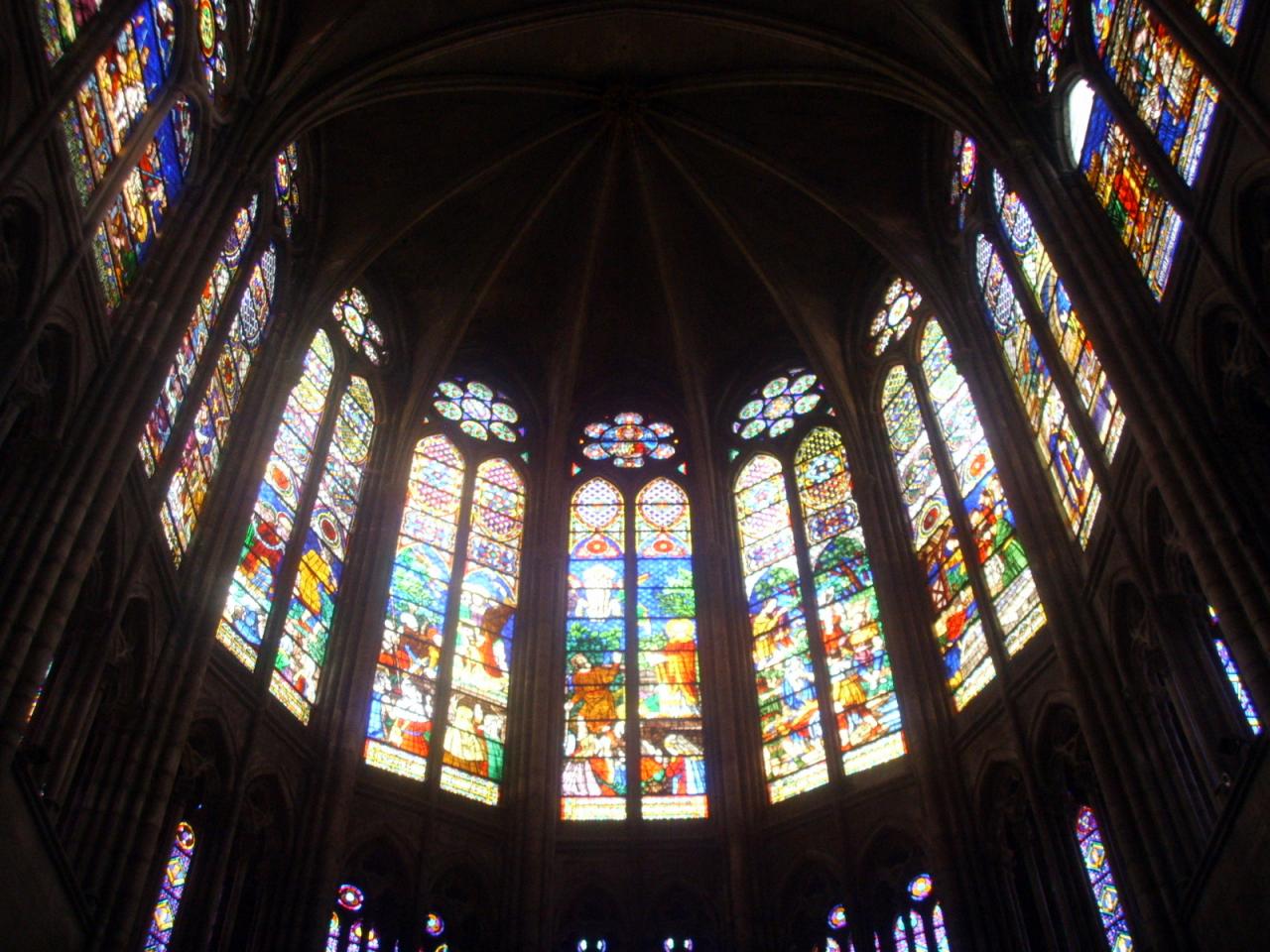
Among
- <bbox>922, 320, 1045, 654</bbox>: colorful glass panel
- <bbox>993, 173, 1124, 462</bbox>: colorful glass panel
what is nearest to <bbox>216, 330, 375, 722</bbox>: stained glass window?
<bbox>922, 320, 1045, 654</bbox>: colorful glass panel

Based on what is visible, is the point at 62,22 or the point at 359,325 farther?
the point at 359,325

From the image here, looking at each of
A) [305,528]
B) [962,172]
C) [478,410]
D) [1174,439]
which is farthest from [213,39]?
[1174,439]

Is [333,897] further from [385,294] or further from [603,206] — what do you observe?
[603,206]

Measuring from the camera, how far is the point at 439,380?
19.7 metres

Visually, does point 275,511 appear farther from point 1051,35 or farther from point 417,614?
point 1051,35

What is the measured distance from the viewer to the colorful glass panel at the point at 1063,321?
1274 centimetres

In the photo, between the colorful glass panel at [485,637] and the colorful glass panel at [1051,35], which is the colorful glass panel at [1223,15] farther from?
the colorful glass panel at [485,637]

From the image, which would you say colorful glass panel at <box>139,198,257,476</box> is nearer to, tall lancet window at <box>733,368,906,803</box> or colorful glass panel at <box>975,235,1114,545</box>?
tall lancet window at <box>733,368,906,803</box>

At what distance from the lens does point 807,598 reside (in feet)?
58.2

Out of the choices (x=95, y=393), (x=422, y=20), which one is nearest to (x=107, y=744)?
(x=95, y=393)

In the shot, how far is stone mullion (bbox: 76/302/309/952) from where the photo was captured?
1127 centimetres

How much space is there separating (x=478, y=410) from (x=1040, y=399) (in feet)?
29.3

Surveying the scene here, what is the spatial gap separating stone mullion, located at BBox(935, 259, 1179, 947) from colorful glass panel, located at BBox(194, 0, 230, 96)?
8845 mm

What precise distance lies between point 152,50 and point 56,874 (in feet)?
23.1
